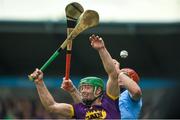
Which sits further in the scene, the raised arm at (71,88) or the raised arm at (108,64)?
the raised arm at (71,88)

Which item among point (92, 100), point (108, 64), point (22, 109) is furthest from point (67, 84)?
point (22, 109)

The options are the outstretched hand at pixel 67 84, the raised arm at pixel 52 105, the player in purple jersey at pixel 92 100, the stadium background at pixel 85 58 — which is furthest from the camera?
the stadium background at pixel 85 58

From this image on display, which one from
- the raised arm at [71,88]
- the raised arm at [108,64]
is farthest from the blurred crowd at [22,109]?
the raised arm at [108,64]

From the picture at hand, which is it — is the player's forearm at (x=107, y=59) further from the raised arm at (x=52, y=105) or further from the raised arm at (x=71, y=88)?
the raised arm at (x=71, y=88)

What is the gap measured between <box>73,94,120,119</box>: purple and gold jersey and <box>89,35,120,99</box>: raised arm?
9 cm

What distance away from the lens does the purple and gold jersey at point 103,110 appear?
11766mm

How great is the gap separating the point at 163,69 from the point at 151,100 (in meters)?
0.92

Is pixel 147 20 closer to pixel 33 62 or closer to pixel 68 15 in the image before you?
pixel 33 62

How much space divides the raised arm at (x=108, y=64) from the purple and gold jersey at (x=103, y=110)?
9 centimetres

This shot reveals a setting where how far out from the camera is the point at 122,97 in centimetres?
1153

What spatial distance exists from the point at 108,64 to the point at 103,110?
0.62 meters

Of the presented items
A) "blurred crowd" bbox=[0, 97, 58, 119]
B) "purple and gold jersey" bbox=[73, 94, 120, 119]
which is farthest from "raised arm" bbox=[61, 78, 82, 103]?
"blurred crowd" bbox=[0, 97, 58, 119]

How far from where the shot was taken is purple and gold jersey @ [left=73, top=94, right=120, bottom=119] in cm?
1177

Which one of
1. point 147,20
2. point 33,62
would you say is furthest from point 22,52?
point 147,20
